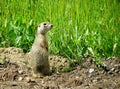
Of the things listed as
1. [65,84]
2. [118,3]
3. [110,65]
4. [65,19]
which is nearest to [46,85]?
[65,84]

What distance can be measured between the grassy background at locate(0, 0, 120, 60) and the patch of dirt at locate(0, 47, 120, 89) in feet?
0.82

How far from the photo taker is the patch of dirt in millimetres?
5578

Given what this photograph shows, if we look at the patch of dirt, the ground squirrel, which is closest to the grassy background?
the patch of dirt

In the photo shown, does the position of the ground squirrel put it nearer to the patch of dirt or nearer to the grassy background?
the patch of dirt

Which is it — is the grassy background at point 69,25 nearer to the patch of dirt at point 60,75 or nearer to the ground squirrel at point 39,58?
the patch of dirt at point 60,75

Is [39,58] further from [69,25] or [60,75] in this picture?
[69,25]

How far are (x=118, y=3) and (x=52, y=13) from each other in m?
0.96

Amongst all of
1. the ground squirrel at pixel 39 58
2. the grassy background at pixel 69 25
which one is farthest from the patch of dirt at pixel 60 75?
the grassy background at pixel 69 25

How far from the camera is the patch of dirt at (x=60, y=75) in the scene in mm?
5578

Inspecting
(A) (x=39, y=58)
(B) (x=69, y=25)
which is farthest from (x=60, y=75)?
(B) (x=69, y=25)

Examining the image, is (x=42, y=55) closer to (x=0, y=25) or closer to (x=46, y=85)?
(x=46, y=85)

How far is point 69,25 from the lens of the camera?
275 inches

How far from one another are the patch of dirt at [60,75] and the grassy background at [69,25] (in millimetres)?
251

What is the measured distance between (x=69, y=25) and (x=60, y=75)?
1.21 meters
